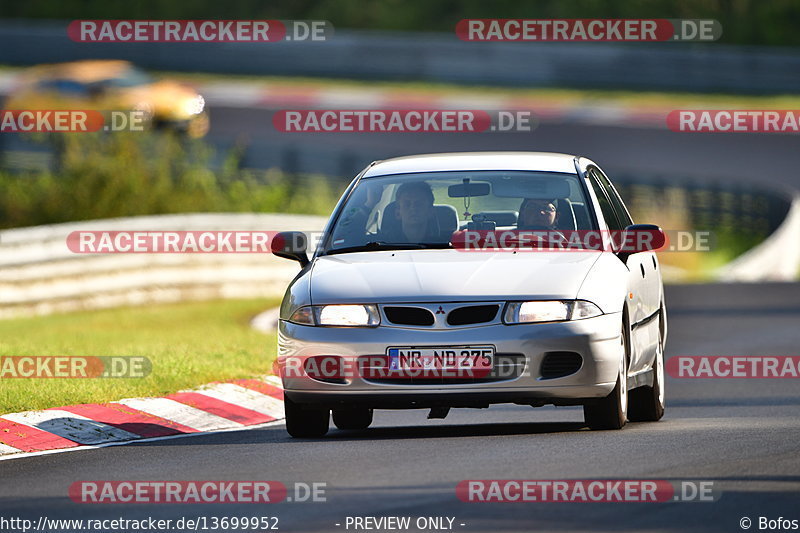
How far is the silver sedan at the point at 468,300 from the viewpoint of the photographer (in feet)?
33.3

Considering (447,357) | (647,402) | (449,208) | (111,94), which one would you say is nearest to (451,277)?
(447,357)

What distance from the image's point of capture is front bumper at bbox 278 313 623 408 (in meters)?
10.1

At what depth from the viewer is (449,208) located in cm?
1130

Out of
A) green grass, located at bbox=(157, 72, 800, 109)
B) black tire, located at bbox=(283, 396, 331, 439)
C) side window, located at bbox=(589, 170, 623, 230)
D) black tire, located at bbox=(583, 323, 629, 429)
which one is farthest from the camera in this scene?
green grass, located at bbox=(157, 72, 800, 109)

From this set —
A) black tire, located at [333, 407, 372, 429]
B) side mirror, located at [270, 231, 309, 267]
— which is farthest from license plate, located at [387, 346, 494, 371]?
black tire, located at [333, 407, 372, 429]

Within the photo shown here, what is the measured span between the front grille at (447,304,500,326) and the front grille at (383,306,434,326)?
5.4 inches

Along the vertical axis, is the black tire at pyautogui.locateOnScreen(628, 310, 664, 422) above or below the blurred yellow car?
below

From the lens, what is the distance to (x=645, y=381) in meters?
11.7

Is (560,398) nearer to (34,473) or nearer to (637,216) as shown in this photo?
(34,473)

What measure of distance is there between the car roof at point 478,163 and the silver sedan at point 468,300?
0.03 m

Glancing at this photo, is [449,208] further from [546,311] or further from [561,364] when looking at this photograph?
[561,364]

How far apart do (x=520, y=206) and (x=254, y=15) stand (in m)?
47.7

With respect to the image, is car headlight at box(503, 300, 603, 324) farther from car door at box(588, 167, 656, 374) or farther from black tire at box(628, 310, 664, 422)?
black tire at box(628, 310, 664, 422)

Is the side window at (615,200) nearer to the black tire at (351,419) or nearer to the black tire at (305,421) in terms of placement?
the black tire at (351,419)
